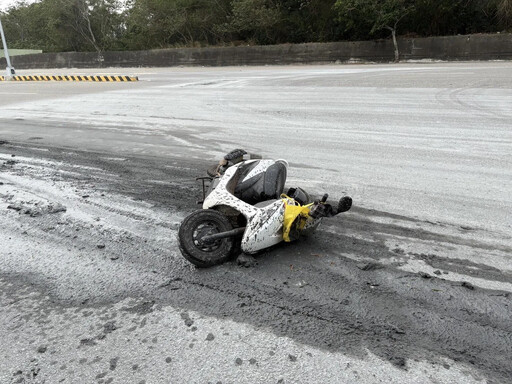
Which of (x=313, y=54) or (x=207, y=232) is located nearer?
(x=207, y=232)

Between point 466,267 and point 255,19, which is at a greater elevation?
point 255,19

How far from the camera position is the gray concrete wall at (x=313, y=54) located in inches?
900

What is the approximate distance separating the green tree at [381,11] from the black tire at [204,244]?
24.9 meters

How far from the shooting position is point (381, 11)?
80.8ft

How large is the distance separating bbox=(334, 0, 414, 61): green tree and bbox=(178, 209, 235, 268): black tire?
24926mm

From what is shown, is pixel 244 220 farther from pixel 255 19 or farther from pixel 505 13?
pixel 255 19

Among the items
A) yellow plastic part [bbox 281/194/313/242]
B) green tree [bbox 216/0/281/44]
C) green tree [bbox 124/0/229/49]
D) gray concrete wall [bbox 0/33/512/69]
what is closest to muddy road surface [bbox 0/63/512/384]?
yellow plastic part [bbox 281/194/313/242]

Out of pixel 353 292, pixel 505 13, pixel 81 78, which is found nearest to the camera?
pixel 353 292

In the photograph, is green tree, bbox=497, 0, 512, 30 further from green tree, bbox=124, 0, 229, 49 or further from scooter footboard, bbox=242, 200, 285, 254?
scooter footboard, bbox=242, 200, 285, 254

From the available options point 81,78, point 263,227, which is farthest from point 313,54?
point 263,227

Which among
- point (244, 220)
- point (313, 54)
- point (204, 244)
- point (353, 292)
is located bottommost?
point (353, 292)

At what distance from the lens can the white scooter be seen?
3154 mm

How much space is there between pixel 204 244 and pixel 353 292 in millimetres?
1224

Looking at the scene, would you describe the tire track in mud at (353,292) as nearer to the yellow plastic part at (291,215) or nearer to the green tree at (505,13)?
the yellow plastic part at (291,215)
